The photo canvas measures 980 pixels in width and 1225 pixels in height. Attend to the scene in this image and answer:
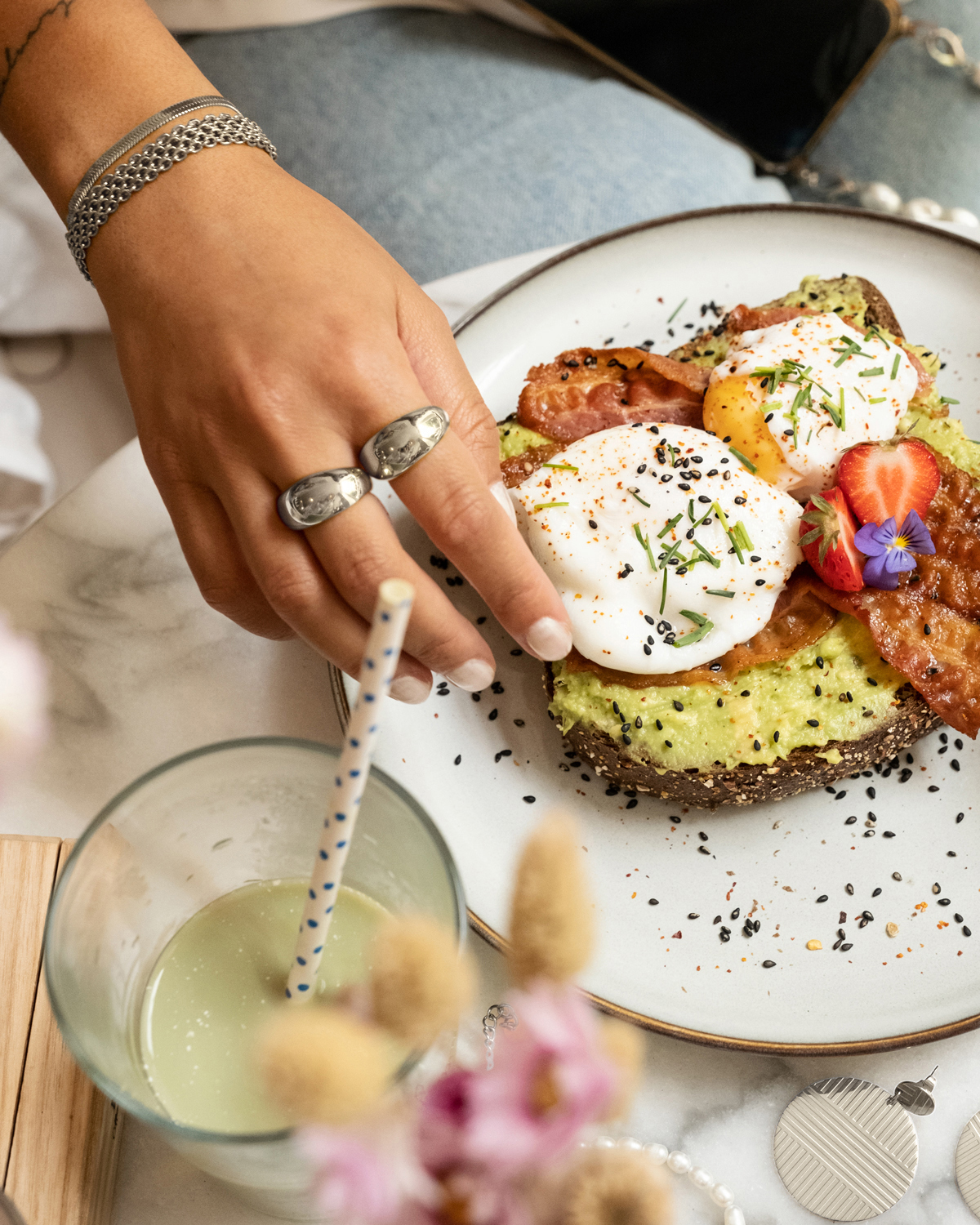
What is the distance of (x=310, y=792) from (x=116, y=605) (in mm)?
717

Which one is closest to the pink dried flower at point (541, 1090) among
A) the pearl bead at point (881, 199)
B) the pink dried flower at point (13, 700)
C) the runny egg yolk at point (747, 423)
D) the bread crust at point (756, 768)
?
the pink dried flower at point (13, 700)

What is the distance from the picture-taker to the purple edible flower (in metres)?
1.39

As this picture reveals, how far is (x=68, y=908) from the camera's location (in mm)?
849

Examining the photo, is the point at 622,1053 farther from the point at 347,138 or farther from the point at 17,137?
the point at 347,138

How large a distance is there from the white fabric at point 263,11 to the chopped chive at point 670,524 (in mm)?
1380

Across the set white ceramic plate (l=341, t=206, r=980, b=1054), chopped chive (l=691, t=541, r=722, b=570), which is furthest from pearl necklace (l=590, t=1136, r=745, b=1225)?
chopped chive (l=691, t=541, r=722, b=570)

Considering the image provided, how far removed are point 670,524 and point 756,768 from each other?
37 centimetres

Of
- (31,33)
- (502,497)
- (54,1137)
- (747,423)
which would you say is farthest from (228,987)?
(31,33)

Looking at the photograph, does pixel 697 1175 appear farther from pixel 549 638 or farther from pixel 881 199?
pixel 881 199

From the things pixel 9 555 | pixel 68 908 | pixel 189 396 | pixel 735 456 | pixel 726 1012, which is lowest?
pixel 9 555

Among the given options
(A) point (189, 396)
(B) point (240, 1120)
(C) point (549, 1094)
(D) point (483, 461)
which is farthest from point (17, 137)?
(C) point (549, 1094)

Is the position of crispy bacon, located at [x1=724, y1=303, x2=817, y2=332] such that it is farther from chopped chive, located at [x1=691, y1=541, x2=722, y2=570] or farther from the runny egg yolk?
chopped chive, located at [x1=691, y1=541, x2=722, y2=570]

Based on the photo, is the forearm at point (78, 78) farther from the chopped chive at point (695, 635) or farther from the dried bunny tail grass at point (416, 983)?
the dried bunny tail grass at point (416, 983)

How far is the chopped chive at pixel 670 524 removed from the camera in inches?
55.3
